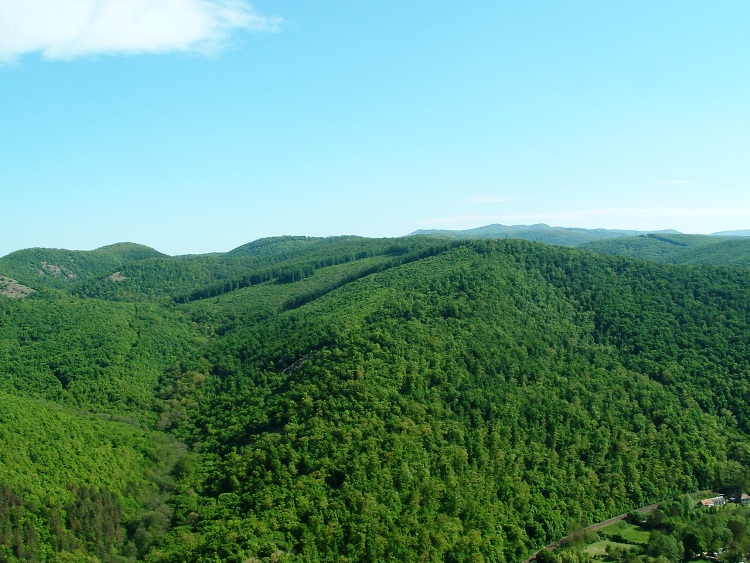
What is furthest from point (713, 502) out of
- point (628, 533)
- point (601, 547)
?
point (601, 547)

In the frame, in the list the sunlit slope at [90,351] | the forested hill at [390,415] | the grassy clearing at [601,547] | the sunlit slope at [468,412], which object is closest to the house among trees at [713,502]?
the forested hill at [390,415]

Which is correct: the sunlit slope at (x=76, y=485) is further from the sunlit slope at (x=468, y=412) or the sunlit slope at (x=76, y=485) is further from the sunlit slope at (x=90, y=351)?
the sunlit slope at (x=90, y=351)

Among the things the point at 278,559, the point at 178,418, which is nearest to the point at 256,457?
the point at 278,559

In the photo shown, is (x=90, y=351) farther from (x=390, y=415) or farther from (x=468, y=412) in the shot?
(x=468, y=412)

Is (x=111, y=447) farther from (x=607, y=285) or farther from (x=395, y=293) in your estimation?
(x=607, y=285)

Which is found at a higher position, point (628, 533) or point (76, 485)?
point (76, 485)
